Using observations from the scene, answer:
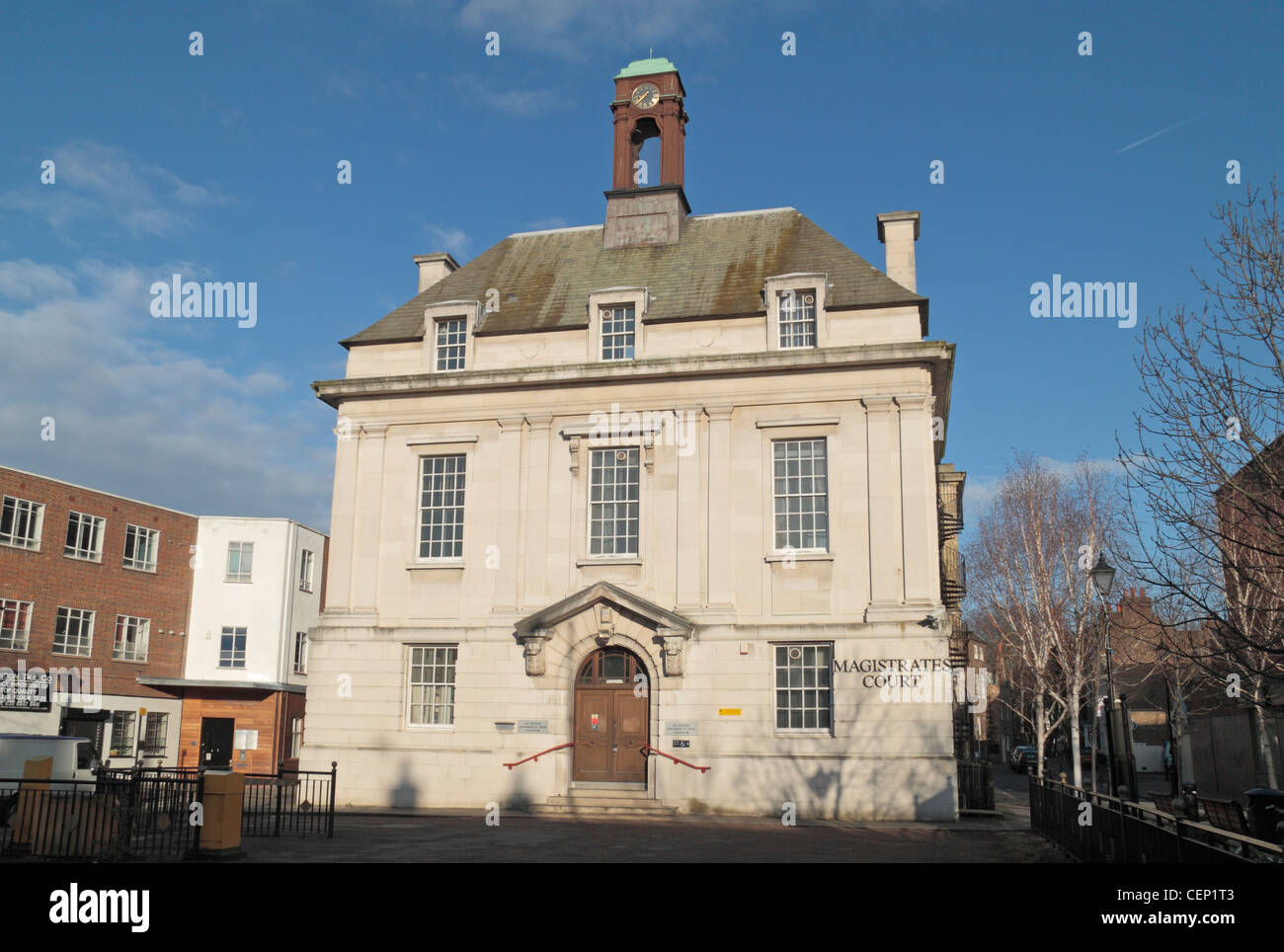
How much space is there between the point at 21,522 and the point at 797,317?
2923 cm

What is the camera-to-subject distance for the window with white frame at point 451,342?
30.2 metres

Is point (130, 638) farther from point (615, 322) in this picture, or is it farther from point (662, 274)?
point (662, 274)

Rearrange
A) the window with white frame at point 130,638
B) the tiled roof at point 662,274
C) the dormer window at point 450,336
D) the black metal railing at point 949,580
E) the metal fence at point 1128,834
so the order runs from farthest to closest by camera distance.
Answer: the window with white frame at point 130,638 → the black metal railing at point 949,580 → the dormer window at point 450,336 → the tiled roof at point 662,274 → the metal fence at point 1128,834

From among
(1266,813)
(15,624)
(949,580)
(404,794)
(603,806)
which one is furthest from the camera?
(15,624)

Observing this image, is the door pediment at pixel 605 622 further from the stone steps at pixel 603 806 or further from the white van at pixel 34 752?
the white van at pixel 34 752

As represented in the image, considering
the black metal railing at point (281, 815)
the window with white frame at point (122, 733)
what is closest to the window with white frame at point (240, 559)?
the window with white frame at point (122, 733)

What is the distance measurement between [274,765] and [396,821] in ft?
72.1

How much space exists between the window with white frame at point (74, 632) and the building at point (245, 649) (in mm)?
3089

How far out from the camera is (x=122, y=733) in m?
41.6

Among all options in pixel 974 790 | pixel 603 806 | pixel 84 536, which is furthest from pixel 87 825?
pixel 84 536

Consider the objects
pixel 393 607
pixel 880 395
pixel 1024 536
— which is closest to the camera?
pixel 880 395
